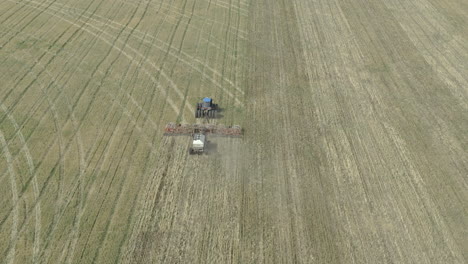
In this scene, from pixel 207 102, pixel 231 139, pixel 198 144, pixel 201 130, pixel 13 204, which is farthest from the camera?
pixel 207 102

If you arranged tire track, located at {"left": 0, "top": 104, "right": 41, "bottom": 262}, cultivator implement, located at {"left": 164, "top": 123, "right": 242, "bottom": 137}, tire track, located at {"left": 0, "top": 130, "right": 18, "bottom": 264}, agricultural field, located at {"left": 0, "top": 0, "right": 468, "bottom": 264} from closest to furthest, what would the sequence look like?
tire track, located at {"left": 0, "top": 130, "right": 18, "bottom": 264}, tire track, located at {"left": 0, "top": 104, "right": 41, "bottom": 262}, agricultural field, located at {"left": 0, "top": 0, "right": 468, "bottom": 264}, cultivator implement, located at {"left": 164, "top": 123, "right": 242, "bottom": 137}

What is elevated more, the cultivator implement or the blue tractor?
the blue tractor

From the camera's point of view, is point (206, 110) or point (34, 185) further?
point (206, 110)

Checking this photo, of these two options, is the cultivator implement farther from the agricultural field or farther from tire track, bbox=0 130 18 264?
tire track, bbox=0 130 18 264

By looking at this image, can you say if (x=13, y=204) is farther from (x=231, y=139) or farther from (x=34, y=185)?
(x=231, y=139)

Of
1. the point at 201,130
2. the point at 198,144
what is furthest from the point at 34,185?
the point at 201,130

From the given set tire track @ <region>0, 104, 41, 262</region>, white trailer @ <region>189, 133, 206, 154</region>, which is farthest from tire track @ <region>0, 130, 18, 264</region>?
white trailer @ <region>189, 133, 206, 154</region>

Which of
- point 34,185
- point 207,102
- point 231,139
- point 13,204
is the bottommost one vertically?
point 13,204
